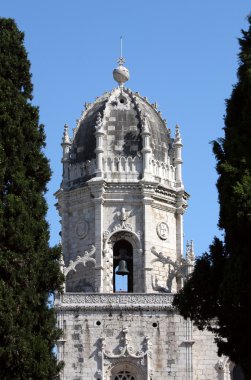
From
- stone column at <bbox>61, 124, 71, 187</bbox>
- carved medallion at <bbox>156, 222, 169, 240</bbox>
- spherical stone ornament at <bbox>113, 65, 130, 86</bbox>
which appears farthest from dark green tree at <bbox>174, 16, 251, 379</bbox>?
spherical stone ornament at <bbox>113, 65, 130, 86</bbox>

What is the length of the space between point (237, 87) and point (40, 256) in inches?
260

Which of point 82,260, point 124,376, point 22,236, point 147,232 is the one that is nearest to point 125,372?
point 124,376

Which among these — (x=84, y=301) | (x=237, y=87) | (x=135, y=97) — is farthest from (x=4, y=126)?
(x=135, y=97)

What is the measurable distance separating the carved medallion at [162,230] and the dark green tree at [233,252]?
14357 mm

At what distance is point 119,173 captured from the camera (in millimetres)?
47125

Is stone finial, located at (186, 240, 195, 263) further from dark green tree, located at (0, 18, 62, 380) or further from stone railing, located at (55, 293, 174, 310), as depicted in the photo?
dark green tree, located at (0, 18, 62, 380)

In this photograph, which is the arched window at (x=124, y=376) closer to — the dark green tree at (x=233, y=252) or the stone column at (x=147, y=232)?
the stone column at (x=147, y=232)

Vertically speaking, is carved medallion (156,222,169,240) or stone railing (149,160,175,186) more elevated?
stone railing (149,160,175,186)

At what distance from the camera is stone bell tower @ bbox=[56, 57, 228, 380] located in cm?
4459

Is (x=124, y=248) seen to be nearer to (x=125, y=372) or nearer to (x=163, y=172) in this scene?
(x=163, y=172)

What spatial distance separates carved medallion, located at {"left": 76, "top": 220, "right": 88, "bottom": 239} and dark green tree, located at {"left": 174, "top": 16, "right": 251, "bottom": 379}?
1451cm

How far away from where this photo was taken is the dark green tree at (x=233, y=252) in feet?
95.9

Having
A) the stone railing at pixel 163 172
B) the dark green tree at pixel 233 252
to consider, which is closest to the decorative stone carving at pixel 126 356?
the stone railing at pixel 163 172

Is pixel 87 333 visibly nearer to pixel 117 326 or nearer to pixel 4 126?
pixel 117 326
